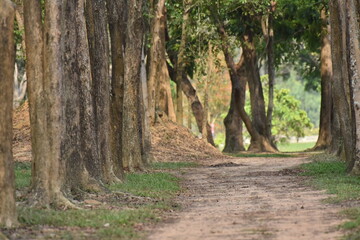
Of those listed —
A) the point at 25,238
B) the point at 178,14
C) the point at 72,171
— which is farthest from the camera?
the point at 178,14

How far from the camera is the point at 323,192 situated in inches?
764

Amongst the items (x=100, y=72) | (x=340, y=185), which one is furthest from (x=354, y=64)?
(x=100, y=72)

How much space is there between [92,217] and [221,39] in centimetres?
→ 3007

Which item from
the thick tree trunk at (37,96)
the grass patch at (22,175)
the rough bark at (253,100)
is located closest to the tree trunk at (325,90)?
the rough bark at (253,100)

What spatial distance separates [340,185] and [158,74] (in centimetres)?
2037

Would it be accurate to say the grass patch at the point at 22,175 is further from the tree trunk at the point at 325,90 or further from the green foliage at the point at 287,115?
the green foliage at the point at 287,115

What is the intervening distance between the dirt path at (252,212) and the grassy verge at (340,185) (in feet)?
0.80

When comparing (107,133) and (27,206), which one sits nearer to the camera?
(27,206)

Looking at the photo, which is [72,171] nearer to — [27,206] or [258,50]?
[27,206]

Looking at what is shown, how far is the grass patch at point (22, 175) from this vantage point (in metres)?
18.8

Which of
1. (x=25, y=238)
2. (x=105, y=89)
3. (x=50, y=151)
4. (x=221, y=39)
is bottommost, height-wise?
(x=25, y=238)

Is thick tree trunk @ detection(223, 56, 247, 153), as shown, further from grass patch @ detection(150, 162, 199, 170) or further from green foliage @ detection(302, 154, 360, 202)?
green foliage @ detection(302, 154, 360, 202)

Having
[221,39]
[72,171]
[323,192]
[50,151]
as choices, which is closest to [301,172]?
[323,192]

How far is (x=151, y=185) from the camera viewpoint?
70.7 ft
